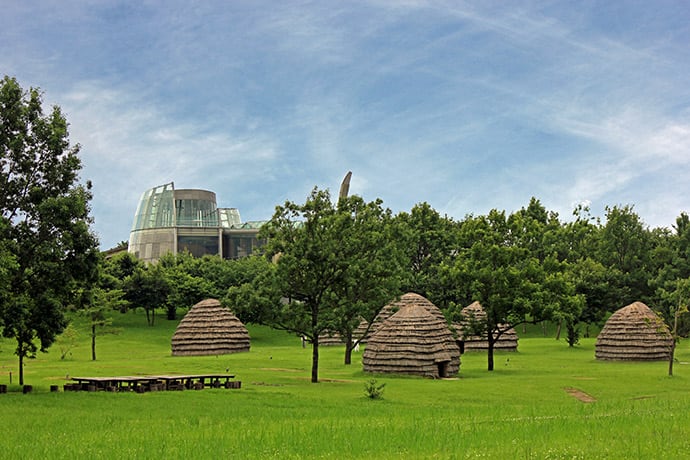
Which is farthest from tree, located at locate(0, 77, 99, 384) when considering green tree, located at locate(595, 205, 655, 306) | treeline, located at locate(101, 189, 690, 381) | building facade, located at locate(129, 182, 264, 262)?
building facade, located at locate(129, 182, 264, 262)

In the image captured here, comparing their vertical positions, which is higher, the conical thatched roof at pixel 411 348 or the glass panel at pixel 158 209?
the glass panel at pixel 158 209

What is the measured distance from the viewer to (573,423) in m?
18.3

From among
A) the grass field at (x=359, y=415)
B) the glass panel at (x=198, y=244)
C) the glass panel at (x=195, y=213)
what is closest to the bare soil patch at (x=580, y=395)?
the grass field at (x=359, y=415)

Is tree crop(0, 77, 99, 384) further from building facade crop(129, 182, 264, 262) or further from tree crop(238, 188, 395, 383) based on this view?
building facade crop(129, 182, 264, 262)

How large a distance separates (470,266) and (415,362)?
788 cm

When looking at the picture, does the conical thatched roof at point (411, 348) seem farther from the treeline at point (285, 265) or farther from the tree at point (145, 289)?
the tree at point (145, 289)

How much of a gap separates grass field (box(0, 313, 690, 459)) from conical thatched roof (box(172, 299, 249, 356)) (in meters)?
9.70

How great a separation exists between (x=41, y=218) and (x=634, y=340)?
122 ft

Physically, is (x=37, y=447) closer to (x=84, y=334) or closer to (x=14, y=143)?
(x=14, y=143)

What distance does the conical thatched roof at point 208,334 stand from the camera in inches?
2303

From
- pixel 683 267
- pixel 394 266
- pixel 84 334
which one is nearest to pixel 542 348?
pixel 683 267

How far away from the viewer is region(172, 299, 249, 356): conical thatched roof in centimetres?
5850

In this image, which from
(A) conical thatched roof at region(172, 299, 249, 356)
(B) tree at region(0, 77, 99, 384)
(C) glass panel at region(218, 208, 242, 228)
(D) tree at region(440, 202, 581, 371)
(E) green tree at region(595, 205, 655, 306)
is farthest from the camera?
(C) glass panel at region(218, 208, 242, 228)

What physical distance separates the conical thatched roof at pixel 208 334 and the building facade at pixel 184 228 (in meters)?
52.2
